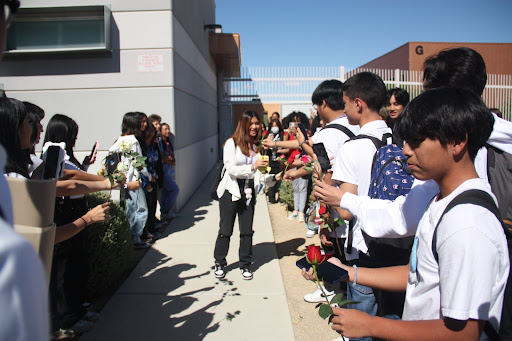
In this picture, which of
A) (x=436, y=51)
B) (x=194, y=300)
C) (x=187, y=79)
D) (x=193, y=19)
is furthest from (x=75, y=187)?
(x=436, y=51)

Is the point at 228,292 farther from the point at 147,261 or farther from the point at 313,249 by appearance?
the point at 313,249

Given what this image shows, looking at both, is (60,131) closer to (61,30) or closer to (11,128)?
(11,128)

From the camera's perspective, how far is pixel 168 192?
22.6 ft

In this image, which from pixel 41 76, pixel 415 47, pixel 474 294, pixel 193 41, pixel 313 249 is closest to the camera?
pixel 474 294

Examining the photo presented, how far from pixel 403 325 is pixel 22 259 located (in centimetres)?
122

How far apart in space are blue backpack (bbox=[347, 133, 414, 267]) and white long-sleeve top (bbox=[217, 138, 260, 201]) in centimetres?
216

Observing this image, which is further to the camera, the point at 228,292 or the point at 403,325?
the point at 228,292

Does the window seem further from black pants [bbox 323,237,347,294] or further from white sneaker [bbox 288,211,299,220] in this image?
black pants [bbox 323,237,347,294]

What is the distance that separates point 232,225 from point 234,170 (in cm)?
70

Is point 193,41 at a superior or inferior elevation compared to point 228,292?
superior

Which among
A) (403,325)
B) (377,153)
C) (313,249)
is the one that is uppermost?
(377,153)

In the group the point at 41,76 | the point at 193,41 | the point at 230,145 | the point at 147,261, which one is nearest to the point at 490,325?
the point at 230,145

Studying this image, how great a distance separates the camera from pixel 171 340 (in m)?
3.10

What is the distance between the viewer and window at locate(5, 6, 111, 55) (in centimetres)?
648
